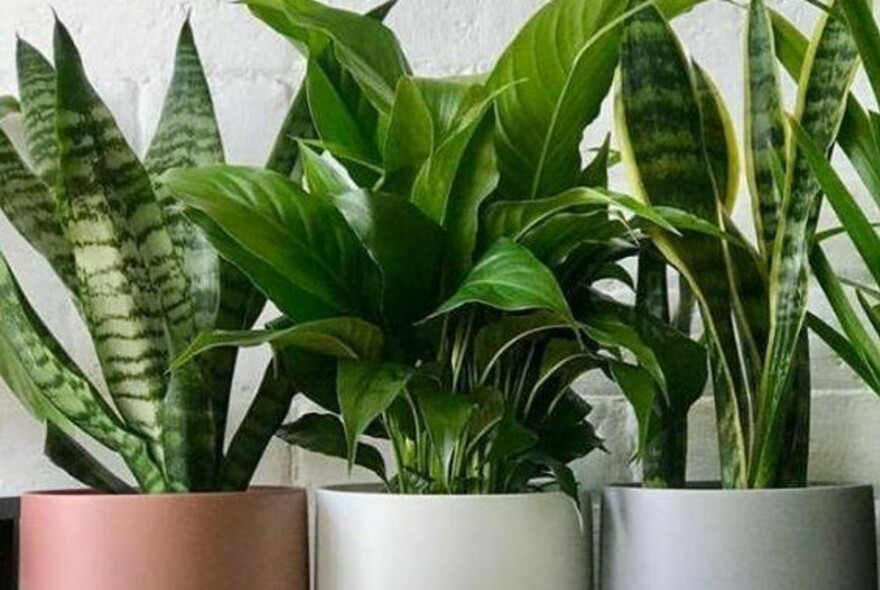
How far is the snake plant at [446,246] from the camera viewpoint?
0.63 meters

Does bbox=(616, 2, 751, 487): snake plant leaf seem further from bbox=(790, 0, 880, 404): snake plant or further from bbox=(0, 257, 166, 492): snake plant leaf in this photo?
bbox=(0, 257, 166, 492): snake plant leaf

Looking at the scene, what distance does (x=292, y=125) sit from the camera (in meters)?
0.78

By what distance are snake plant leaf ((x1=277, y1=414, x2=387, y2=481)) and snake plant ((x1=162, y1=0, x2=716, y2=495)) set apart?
0.03m

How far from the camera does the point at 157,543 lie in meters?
0.68

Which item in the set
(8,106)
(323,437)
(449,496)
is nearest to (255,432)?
(323,437)

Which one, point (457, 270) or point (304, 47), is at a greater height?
point (304, 47)

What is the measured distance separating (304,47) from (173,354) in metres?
0.18

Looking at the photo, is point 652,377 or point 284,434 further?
point 284,434

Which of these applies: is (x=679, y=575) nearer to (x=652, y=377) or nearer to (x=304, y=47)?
(x=652, y=377)

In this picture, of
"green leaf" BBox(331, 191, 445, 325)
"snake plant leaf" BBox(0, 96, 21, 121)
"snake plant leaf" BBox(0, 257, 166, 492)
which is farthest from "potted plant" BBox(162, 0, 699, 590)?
"snake plant leaf" BBox(0, 96, 21, 121)

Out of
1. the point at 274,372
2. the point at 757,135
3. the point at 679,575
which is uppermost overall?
the point at 757,135

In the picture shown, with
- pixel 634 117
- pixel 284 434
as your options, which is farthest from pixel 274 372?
pixel 634 117

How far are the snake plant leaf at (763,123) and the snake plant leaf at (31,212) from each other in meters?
0.38

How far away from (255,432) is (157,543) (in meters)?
0.09
